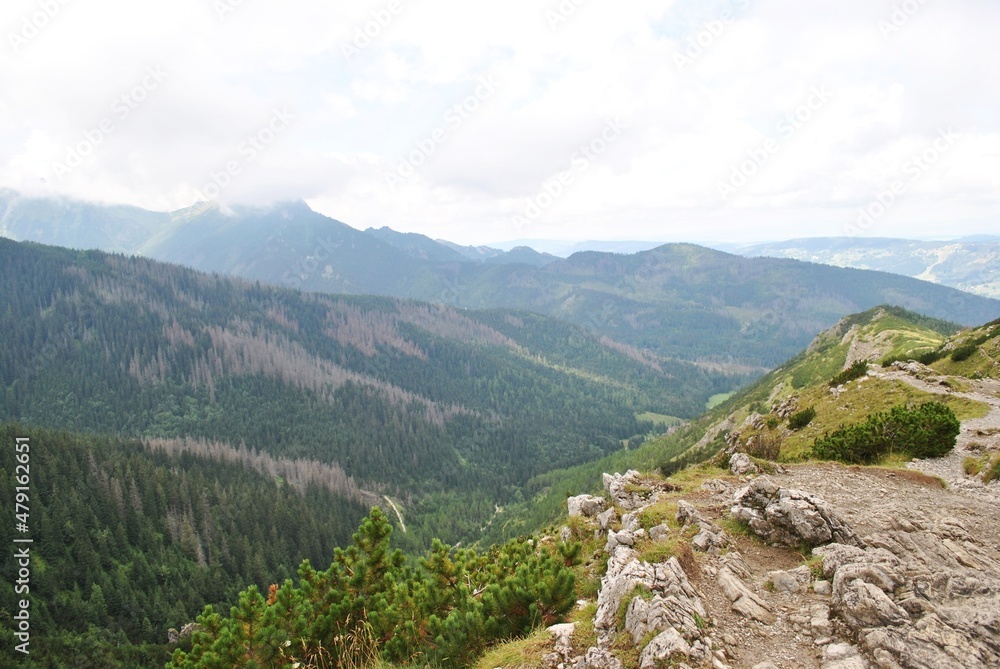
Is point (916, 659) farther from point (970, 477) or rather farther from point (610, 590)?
point (970, 477)

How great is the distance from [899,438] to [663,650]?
30.9m

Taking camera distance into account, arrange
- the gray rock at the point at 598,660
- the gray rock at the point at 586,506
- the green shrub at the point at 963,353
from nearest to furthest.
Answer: the gray rock at the point at 598,660 < the gray rock at the point at 586,506 < the green shrub at the point at 963,353

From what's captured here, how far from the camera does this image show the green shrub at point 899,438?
104 feet

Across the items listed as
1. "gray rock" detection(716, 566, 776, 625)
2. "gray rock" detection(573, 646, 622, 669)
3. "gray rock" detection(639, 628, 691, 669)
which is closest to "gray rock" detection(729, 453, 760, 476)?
"gray rock" detection(716, 566, 776, 625)

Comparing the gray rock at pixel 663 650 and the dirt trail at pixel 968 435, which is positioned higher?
the dirt trail at pixel 968 435

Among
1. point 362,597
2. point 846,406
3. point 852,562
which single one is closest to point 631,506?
point 852,562

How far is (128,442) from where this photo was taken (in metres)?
153

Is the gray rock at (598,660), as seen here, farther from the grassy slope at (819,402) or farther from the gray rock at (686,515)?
the grassy slope at (819,402)

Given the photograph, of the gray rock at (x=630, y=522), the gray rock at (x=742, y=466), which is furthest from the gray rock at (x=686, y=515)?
the gray rock at (x=742, y=466)

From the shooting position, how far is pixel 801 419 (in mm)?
49656

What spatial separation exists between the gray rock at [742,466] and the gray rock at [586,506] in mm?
8449

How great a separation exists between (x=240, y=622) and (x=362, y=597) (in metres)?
4.63

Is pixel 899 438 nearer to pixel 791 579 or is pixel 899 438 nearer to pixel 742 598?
pixel 791 579

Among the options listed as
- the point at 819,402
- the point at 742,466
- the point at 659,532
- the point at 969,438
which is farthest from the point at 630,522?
the point at 819,402
